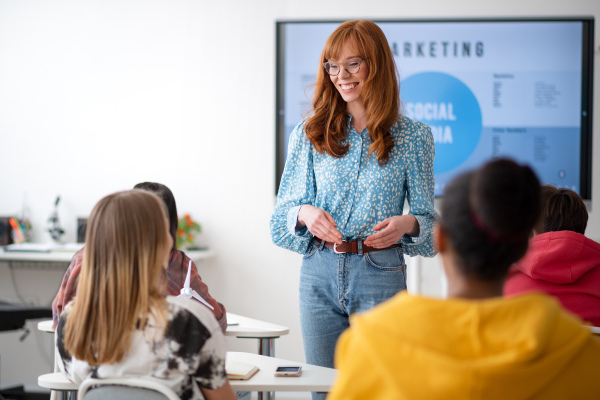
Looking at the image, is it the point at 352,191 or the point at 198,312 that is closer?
the point at 198,312

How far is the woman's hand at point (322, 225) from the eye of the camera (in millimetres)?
1646

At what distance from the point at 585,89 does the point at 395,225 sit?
2696mm

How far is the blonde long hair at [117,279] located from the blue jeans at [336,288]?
509 mm

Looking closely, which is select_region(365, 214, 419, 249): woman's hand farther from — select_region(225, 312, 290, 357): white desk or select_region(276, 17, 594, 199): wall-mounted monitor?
select_region(276, 17, 594, 199): wall-mounted monitor

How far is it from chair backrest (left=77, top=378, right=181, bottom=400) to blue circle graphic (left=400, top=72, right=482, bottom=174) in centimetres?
288

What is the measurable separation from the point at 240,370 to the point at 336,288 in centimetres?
35

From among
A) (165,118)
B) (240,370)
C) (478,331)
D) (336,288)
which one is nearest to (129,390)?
(240,370)

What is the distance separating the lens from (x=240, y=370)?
1.64 meters

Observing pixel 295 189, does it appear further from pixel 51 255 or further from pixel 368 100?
pixel 51 255

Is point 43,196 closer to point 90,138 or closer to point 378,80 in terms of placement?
point 90,138

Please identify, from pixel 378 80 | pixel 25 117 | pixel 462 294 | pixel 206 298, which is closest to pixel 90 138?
pixel 25 117

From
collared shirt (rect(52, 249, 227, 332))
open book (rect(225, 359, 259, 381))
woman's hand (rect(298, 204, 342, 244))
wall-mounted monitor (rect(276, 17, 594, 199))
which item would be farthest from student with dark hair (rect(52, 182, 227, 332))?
wall-mounted monitor (rect(276, 17, 594, 199))

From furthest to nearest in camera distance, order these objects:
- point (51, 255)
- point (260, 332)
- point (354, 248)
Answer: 1. point (51, 255)
2. point (260, 332)
3. point (354, 248)

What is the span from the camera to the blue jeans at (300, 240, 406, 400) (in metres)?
1.69
